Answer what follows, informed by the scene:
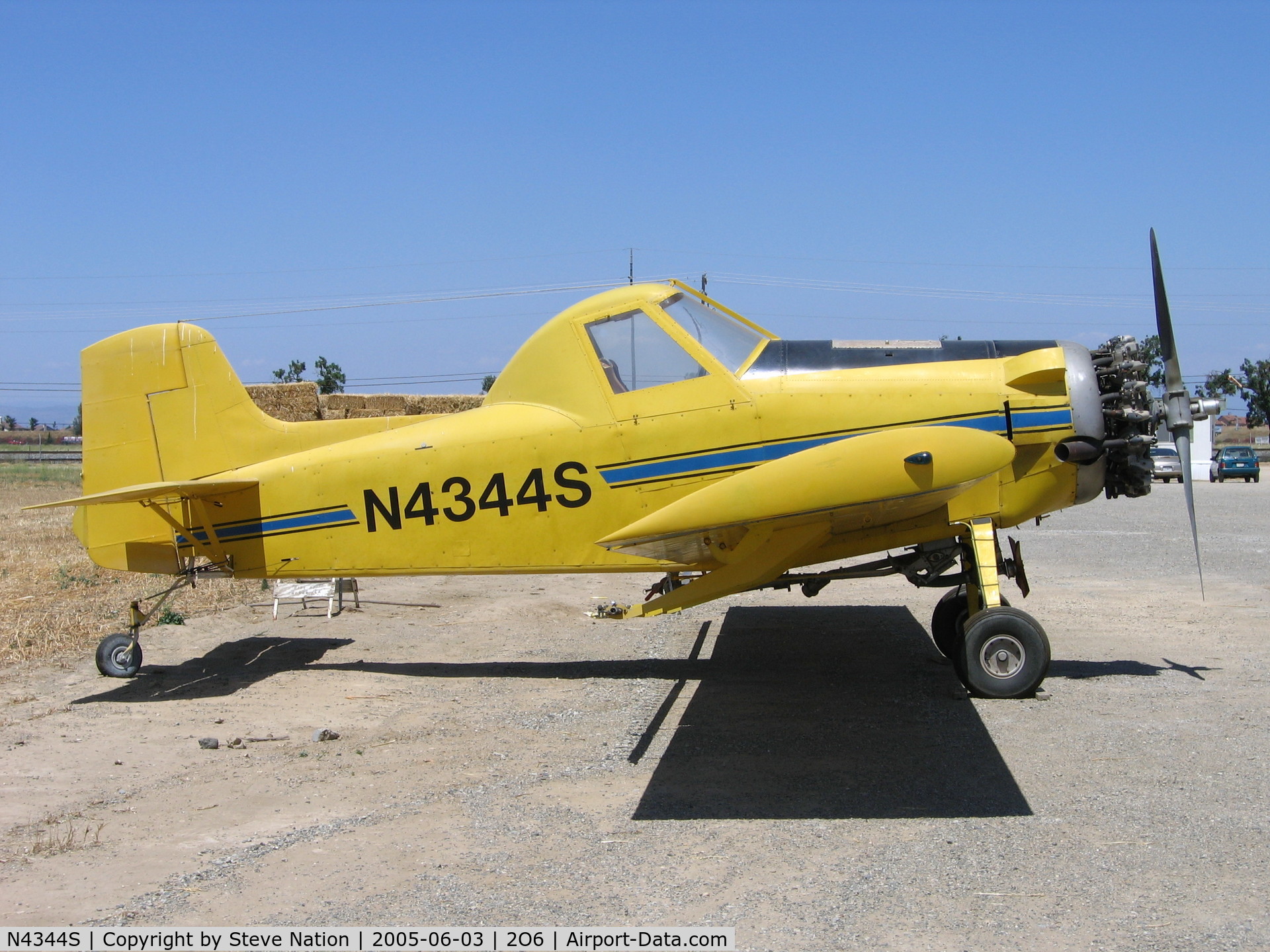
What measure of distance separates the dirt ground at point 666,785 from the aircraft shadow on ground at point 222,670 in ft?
0.17

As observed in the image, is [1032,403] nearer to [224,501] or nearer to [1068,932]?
[1068,932]

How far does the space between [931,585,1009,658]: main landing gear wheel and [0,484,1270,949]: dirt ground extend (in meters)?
0.23

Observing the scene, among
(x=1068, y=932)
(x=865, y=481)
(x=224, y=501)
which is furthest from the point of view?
(x=224, y=501)

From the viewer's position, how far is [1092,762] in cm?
595

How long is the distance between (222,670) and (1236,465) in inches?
1647

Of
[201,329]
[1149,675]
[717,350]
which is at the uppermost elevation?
[201,329]

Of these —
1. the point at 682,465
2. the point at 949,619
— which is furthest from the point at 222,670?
the point at 949,619

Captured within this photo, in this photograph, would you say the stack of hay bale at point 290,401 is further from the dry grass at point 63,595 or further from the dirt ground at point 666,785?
the dirt ground at point 666,785

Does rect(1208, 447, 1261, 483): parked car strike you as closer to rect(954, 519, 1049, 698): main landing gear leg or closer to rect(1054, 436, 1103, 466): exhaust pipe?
rect(1054, 436, 1103, 466): exhaust pipe

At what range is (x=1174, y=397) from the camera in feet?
24.1

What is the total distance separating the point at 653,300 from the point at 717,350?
64 cm

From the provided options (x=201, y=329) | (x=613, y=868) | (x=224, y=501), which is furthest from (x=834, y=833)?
(x=201, y=329)
